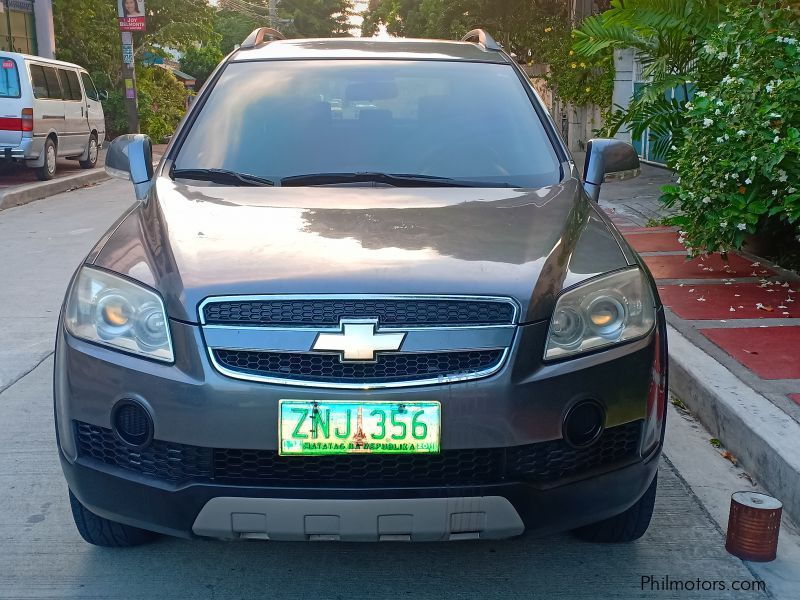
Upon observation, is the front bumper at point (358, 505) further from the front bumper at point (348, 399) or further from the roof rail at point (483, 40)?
the roof rail at point (483, 40)

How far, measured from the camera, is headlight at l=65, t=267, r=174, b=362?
268 cm

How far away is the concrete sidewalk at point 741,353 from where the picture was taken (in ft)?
12.5

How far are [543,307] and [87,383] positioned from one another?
1.24 m

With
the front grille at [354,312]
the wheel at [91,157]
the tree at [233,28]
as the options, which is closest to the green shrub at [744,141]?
the front grille at [354,312]

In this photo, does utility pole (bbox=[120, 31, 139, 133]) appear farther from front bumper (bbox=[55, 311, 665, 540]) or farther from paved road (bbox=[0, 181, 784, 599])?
front bumper (bbox=[55, 311, 665, 540])

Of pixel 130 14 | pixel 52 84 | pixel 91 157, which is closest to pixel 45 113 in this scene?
pixel 52 84

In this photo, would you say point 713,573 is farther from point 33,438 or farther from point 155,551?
point 33,438

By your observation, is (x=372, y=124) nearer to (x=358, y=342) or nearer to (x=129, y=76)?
(x=358, y=342)

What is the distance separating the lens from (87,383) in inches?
106

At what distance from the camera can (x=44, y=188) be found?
14.8 meters

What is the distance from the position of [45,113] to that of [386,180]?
13.8 metres

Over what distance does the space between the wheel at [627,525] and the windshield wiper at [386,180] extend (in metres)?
1.21

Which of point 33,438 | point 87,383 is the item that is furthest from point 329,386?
point 33,438

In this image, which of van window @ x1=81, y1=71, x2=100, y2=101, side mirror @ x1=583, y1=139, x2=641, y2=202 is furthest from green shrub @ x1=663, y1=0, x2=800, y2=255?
van window @ x1=81, y1=71, x2=100, y2=101
